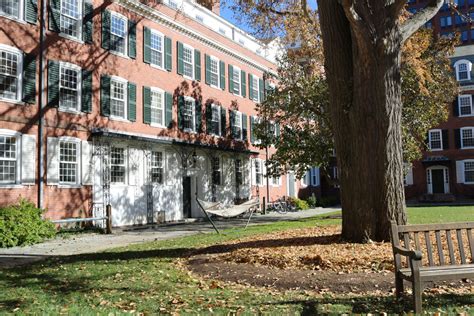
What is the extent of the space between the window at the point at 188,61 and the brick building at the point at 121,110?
0.20 ft

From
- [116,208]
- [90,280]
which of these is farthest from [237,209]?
[90,280]

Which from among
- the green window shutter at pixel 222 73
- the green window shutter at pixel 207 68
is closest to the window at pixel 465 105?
the green window shutter at pixel 222 73

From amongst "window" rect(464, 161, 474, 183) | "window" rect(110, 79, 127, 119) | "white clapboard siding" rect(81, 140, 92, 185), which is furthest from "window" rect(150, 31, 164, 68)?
"window" rect(464, 161, 474, 183)

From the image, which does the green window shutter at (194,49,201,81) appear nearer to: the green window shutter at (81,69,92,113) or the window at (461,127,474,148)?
the green window shutter at (81,69,92,113)

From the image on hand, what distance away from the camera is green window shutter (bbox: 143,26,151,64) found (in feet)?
74.7

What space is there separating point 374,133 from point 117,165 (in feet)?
45.6

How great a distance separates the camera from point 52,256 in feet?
36.8

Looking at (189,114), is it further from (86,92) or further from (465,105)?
(465,105)

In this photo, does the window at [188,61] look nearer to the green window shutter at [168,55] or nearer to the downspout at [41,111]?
the green window shutter at [168,55]

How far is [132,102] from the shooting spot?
71.4ft

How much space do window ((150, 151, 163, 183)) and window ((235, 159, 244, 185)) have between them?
→ 7637 mm

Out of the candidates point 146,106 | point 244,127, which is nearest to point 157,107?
point 146,106

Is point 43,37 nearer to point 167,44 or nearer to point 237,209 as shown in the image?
point 167,44

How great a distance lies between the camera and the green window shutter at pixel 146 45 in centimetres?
A: 2277
